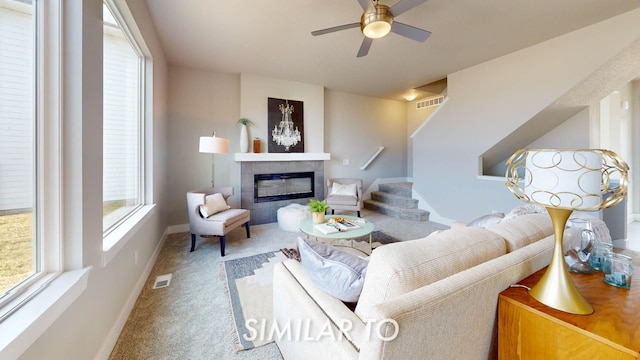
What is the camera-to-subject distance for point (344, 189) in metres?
4.66

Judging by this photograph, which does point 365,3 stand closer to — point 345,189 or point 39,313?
point 39,313

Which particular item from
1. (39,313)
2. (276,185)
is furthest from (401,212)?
(39,313)

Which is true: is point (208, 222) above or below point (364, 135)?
below

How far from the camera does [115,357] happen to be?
144 cm

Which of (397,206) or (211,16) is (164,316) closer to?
(211,16)

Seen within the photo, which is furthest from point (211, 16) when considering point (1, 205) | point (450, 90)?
point (450, 90)

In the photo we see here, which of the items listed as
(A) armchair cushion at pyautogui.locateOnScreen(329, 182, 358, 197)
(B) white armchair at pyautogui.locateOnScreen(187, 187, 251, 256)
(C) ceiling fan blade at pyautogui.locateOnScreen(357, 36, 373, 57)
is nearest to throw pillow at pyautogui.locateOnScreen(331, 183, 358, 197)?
(A) armchair cushion at pyautogui.locateOnScreen(329, 182, 358, 197)

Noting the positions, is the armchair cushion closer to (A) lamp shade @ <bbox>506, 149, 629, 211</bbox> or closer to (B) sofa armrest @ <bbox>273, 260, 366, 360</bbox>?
(B) sofa armrest @ <bbox>273, 260, 366, 360</bbox>

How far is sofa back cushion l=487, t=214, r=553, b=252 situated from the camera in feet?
3.99

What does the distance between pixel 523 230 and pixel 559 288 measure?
1.83 ft

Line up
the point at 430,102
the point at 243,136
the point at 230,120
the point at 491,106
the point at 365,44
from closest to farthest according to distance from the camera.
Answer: the point at 365,44 < the point at 491,106 < the point at 243,136 < the point at 230,120 < the point at 430,102

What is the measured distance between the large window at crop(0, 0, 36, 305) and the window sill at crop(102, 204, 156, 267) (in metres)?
0.38

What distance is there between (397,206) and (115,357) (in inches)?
179

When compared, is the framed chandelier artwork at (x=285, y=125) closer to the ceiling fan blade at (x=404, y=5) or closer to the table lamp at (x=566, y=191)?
the ceiling fan blade at (x=404, y=5)
